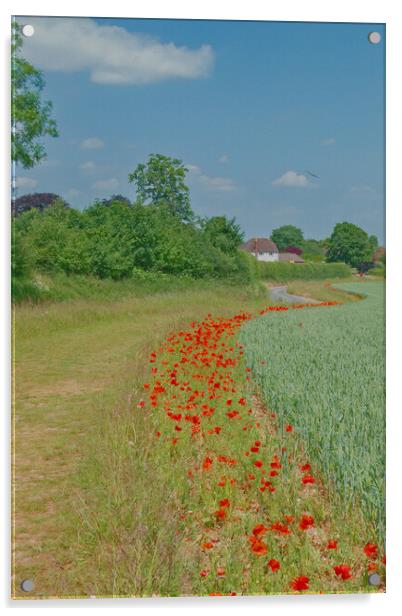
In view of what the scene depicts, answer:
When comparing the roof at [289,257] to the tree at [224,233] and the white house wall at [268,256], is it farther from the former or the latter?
the tree at [224,233]

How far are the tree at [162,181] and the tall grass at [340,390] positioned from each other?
1685mm

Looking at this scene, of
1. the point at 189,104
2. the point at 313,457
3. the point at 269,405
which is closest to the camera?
the point at 313,457

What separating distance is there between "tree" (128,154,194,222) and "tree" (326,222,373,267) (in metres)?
1.24

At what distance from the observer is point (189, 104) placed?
476 cm

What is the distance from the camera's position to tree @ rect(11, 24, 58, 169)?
444 cm

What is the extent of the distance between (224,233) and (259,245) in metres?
0.31

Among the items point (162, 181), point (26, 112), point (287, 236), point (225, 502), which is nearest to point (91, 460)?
point (225, 502)

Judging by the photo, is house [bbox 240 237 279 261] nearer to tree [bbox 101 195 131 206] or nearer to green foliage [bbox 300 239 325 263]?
green foliage [bbox 300 239 325 263]

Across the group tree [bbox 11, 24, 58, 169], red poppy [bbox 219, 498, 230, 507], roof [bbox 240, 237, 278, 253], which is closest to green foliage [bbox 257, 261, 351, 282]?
roof [bbox 240, 237, 278, 253]

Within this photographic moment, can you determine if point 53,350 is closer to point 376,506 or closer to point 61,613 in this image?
point 61,613

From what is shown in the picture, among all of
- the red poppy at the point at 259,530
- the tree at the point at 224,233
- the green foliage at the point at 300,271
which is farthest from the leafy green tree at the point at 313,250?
the red poppy at the point at 259,530

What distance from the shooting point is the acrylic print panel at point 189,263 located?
12.0 ft

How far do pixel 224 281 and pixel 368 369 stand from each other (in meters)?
1.62

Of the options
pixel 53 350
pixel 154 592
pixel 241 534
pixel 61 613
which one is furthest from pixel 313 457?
pixel 53 350
